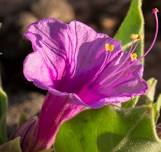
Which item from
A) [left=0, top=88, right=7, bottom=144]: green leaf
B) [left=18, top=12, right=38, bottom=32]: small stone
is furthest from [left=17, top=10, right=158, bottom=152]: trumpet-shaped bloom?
[left=18, top=12, right=38, bottom=32]: small stone

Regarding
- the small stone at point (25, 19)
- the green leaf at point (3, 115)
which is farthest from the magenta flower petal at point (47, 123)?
the small stone at point (25, 19)

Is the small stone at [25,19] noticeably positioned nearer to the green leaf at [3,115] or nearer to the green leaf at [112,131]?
the green leaf at [3,115]

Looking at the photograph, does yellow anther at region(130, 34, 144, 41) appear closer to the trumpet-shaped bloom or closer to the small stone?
the trumpet-shaped bloom

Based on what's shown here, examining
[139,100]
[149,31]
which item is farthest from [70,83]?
[149,31]

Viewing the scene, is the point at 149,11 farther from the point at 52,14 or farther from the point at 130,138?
the point at 130,138

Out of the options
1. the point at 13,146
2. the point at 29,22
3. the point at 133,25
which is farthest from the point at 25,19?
the point at 13,146
